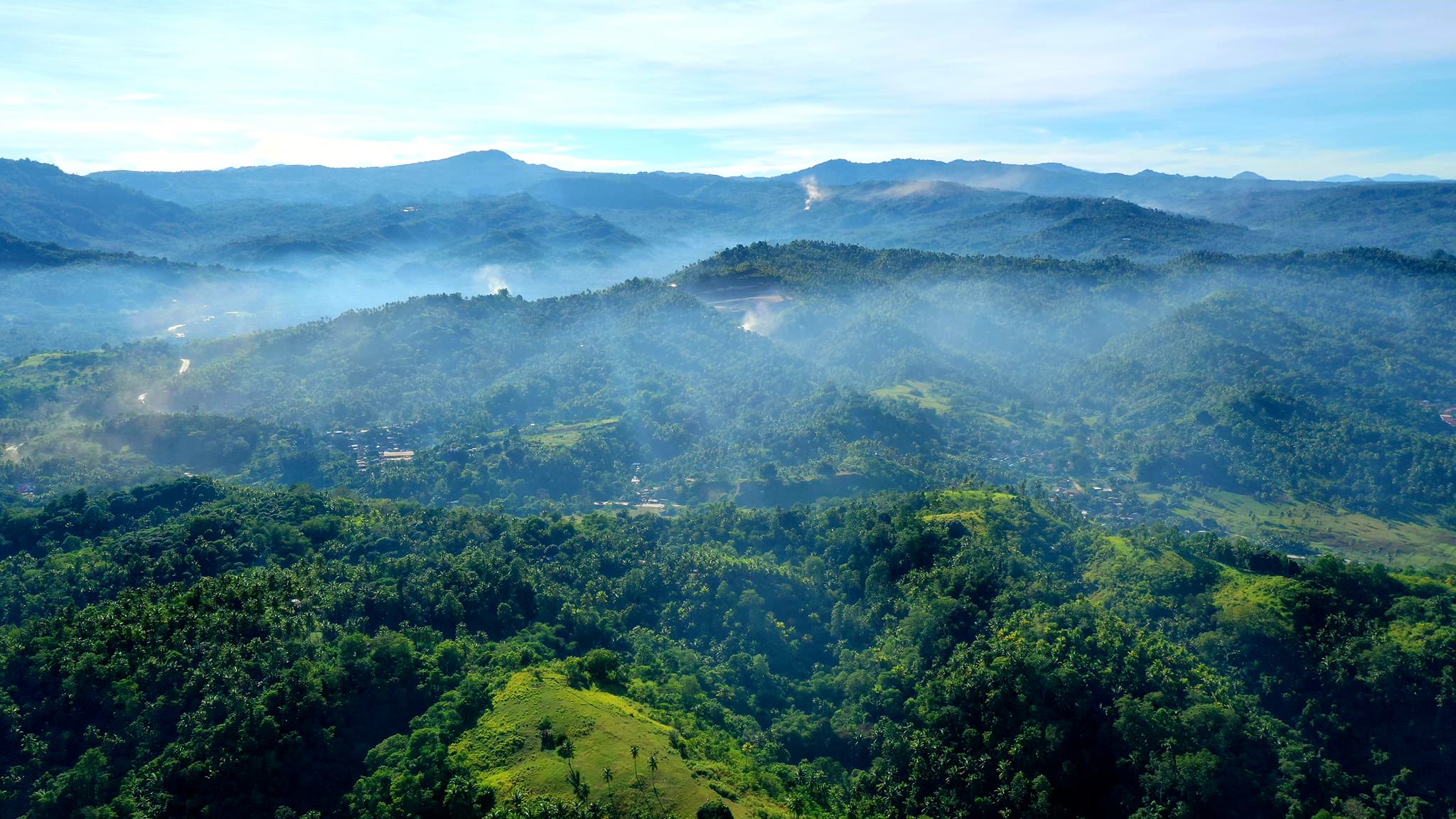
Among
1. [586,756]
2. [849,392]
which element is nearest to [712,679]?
[586,756]

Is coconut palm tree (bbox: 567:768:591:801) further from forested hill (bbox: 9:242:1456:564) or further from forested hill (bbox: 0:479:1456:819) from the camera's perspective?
forested hill (bbox: 9:242:1456:564)

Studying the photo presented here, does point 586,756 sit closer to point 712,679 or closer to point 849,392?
point 712,679

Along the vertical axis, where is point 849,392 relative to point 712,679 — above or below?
above

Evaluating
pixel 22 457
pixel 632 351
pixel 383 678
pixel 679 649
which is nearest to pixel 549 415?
pixel 632 351

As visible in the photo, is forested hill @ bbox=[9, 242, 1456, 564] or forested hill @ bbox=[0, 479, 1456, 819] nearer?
forested hill @ bbox=[0, 479, 1456, 819]

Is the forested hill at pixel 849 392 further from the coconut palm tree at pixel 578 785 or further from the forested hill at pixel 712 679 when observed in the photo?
the coconut palm tree at pixel 578 785

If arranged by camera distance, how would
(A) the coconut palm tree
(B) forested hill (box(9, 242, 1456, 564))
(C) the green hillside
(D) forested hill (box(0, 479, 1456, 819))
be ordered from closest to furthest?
(A) the coconut palm tree → (C) the green hillside → (D) forested hill (box(0, 479, 1456, 819)) → (B) forested hill (box(9, 242, 1456, 564))

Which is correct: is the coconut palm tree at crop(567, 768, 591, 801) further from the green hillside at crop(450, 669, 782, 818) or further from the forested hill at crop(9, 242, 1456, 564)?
the forested hill at crop(9, 242, 1456, 564)

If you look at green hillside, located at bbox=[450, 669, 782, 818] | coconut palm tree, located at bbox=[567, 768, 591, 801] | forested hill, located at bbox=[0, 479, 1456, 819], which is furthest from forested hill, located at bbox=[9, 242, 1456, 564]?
coconut palm tree, located at bbox=[567, 768, 591, 801]

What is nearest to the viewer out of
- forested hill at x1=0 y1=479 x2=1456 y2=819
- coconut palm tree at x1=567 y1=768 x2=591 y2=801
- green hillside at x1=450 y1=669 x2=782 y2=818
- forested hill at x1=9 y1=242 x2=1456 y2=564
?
coconut palm tree at x1=567 y1=768 x2=591 y2=801
